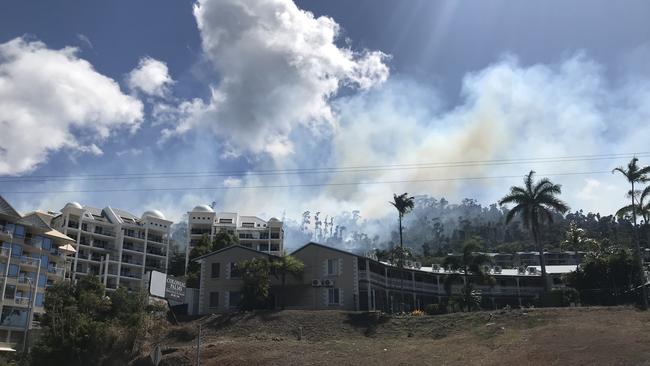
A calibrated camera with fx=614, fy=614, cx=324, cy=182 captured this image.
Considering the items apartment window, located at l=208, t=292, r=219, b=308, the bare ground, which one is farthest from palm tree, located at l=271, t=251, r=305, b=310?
the bare ground

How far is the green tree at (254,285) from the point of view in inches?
2249

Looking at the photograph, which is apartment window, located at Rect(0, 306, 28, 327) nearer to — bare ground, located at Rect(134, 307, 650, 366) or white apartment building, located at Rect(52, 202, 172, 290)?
bare ground, located at Rect(134, 307, 650, 366)

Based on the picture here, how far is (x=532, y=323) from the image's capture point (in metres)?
44.4

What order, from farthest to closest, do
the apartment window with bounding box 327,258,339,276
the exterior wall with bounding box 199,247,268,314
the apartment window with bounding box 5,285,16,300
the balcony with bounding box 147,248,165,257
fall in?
the balcony with bounding box 147,248,165,257 → the apartment window with bounding box 5,285,16,300 → the exterior wall with bounding box 199,247,268,314 → the apartment window with bounding box 327,258,339,276

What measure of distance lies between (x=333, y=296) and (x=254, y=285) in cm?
831

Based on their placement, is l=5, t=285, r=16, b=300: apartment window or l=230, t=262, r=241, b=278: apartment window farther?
l=5, t=285, r=16, b=300: apartment window

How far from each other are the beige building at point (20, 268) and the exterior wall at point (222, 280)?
68.3 ft

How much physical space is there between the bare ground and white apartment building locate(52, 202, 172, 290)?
Result: 77510mm

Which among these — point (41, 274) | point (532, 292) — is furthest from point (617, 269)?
point (41, 274)

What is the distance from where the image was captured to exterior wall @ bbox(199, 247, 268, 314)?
2431 inches

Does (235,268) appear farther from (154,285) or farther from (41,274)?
(41,274)

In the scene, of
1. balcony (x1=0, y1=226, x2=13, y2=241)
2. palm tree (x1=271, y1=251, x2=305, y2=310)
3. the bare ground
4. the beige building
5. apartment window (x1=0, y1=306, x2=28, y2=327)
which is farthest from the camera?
balcony (x1=0, y1=226, x2=13, y2=241)

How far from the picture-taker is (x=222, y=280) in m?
62.6

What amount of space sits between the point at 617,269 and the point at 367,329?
1096 inches
